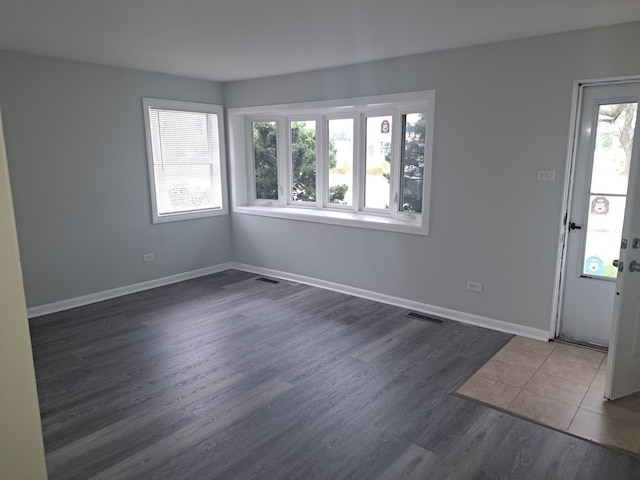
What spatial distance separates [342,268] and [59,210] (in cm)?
303

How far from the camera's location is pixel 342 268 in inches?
199

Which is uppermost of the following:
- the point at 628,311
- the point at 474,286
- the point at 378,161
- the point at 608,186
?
the point at 378,161

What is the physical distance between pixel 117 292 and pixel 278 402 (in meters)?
2.99

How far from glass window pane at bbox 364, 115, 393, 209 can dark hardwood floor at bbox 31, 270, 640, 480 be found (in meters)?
1.34

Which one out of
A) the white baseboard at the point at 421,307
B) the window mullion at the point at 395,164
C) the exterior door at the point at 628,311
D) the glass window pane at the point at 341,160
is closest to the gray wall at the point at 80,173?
the white baseboard at the point at 421,307

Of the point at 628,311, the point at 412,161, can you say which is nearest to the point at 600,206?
the point at 628,311

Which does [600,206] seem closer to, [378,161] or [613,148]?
[613,148]

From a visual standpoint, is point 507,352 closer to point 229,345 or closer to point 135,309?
point 229,345

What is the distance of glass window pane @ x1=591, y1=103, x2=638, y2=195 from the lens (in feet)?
10.7

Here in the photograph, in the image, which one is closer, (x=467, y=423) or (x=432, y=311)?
(x=467, y=423)

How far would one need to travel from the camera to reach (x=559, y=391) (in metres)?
2.95

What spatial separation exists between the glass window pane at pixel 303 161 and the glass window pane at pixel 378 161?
2.68 ft

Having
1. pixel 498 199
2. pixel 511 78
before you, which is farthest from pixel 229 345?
pixel 511 78

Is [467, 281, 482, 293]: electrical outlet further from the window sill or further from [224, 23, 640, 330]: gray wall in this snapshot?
the window sill
